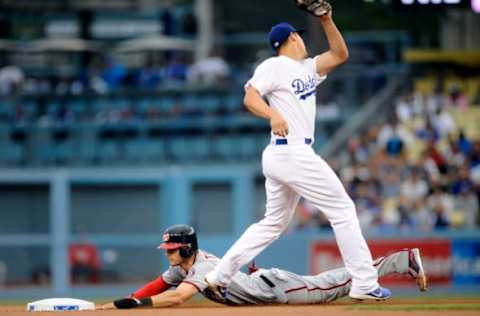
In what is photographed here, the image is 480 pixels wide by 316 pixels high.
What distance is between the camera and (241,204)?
20.5m

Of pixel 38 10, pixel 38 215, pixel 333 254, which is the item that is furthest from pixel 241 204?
pixel 38 10

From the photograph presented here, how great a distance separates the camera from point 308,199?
978cm

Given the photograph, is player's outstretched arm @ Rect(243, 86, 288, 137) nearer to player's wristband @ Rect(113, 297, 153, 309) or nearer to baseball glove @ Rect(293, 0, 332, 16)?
baseball glove @ Rect(293, 0, 332, 16)

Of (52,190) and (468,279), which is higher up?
(52,190)

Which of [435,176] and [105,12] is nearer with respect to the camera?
[435,176]

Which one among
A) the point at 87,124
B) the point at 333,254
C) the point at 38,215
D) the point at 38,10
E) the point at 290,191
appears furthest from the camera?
the point at 38,10

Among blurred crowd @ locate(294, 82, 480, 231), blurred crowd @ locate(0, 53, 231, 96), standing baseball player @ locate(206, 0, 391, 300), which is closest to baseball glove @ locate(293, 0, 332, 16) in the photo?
standing baseball player @ locate(206, 0, 391, 300)

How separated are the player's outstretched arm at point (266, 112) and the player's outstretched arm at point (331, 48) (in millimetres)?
543

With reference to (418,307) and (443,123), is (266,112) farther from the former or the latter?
(443,123)

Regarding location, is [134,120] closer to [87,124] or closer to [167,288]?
[87,124]

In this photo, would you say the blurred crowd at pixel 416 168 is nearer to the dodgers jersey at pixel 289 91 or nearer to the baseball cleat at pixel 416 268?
the baseball cleat at pixel 416 268

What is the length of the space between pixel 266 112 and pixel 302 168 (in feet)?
1.49

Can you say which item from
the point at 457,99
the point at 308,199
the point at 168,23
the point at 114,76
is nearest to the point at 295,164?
the point at 308,199

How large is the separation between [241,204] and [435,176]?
279 centimetres
